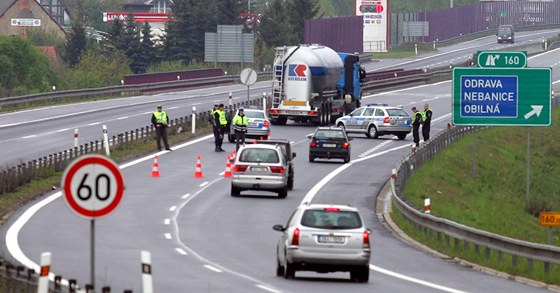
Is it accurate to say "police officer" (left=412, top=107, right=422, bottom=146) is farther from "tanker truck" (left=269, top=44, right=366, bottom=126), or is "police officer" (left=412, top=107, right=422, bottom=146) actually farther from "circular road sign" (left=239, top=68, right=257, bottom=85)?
"tanker truck" (left=269, top=44, right=366, bottom=126)

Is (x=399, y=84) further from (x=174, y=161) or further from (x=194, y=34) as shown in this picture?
(x=174, y=161)

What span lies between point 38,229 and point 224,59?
73290 mm

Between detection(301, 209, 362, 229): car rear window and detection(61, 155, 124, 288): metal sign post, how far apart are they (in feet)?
30.0

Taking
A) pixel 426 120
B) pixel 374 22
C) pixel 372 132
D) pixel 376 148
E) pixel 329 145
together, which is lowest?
pixel 376 148

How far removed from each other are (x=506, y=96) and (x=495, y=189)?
10.9 m

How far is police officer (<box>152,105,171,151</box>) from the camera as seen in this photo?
49.2 metres

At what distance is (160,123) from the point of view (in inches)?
1949

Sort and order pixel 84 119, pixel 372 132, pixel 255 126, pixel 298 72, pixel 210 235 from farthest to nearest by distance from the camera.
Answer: pixel 84 119, pixel 298 72, pixel 372 132, pixel 255 126, pixel 210 235

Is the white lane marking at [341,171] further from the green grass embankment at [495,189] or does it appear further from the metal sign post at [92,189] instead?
the metal sign post at [92,189]

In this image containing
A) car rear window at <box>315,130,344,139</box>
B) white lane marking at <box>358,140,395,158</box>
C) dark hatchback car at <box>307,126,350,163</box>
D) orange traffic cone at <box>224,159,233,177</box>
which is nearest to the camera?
orange traffic cone at <box>224,159,233,177</box>

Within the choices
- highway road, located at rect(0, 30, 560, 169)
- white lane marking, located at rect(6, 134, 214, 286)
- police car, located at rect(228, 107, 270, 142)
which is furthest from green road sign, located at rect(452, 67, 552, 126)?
highway road, located at rect(0, 30, 560, 169)

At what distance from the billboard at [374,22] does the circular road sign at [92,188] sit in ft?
422

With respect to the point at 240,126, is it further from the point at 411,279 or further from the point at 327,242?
the point at 327,242

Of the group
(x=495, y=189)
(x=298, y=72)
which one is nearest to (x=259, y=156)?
(x=495, y=189)
